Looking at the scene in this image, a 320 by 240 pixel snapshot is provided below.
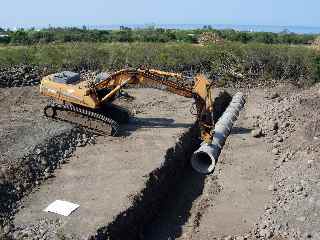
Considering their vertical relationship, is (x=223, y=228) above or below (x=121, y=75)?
below

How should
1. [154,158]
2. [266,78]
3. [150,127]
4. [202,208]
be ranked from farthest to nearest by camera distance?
[266,78] → [150,127] → [154,158] → [202,208]

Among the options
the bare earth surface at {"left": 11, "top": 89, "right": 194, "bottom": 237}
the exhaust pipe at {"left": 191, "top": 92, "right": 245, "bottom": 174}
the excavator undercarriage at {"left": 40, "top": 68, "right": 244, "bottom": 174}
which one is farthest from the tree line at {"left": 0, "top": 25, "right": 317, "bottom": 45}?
the exhaust pipe at {"left": 191, "top": 92, "right": 245, "bottom": 174}

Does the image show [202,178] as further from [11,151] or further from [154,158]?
[11,151]

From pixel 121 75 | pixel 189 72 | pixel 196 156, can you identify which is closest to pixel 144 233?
pixel 196 156

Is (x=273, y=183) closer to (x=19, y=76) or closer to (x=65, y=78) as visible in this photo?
(x=65, y=78)

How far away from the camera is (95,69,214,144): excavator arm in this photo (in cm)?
1576

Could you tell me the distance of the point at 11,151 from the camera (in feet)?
46.1

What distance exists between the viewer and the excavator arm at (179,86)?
15.8 metres

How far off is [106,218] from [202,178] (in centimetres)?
515

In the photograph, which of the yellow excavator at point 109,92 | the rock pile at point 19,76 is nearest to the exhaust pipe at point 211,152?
the yellow excavator at point 109,92

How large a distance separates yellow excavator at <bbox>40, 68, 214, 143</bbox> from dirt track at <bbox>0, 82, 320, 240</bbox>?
85cm

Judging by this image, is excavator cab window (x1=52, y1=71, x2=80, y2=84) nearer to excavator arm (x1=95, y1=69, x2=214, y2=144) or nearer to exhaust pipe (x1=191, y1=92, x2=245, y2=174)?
excavator arm (x1=95, y1=69, x2=214, y2=144)

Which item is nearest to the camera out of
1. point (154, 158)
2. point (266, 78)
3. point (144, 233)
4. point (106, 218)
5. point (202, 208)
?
point (106, 218)

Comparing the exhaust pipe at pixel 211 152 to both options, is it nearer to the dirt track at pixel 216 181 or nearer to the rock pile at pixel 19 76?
the dirt track at pixel 216 181
